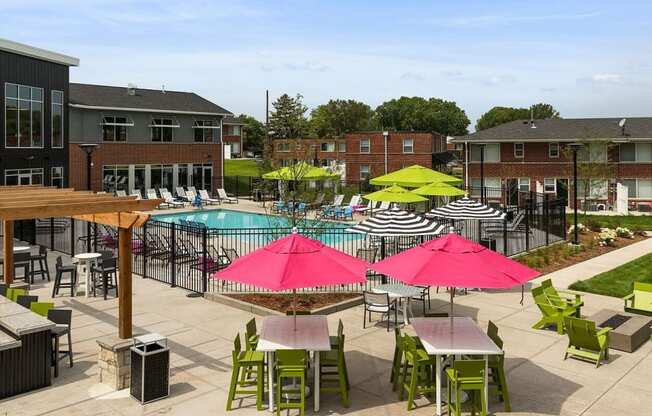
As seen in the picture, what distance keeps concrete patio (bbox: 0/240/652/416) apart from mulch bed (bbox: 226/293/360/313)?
679 mm

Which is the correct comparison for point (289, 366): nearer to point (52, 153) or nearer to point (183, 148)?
point (52, 153)

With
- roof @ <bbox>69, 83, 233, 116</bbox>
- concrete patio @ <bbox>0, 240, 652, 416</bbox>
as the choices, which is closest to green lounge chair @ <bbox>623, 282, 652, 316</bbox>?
concrete patio @ <bbox>0, 240, 652, 416</bbox>

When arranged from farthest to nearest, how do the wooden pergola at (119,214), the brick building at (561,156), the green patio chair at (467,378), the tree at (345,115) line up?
the tree at (345,115) < the brick building at (561,156) < the wooden pergola at (119,214) < the green patio chair at (467,378)

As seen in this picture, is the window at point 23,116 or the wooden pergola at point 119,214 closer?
the wooden pergola at point 119,214

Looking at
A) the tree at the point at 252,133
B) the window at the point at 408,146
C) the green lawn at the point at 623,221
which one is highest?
the tree at the point at 252,133

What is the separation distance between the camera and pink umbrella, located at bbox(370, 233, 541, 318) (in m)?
7.64

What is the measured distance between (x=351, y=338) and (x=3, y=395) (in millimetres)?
6095

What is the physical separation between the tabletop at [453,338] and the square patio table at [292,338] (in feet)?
4.81

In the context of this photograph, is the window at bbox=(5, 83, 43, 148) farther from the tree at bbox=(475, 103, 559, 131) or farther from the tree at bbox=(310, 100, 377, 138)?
the tree at bbox=(475, 103, 559, 131)

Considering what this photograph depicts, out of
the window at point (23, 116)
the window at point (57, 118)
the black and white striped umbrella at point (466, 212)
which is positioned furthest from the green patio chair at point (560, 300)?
the window at point (57, 118)

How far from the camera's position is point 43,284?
54.0ft

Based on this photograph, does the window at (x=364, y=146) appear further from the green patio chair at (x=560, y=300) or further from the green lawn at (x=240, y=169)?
the green patio chair at (x=560, y=300)

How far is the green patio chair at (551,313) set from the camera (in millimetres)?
11648

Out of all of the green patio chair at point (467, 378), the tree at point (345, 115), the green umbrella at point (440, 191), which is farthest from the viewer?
the tree at point (345, 115)
